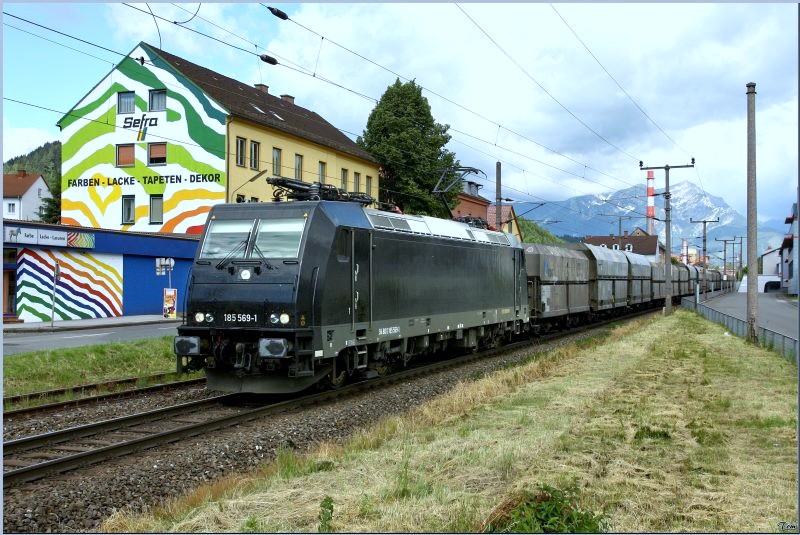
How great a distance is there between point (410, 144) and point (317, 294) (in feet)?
125

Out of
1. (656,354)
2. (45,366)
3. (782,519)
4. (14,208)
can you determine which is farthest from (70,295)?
(14,208)

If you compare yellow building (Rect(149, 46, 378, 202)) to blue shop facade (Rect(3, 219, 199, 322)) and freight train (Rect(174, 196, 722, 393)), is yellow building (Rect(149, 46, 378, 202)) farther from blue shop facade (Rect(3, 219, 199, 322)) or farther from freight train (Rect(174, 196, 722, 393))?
→ freight train (Rect(174, 196, 722, 393))

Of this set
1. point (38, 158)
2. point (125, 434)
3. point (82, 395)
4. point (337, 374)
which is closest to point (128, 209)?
point (82, 395)

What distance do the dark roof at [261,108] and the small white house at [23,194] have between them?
4833cm

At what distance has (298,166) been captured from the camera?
141 feet

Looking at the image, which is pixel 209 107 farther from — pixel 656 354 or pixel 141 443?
pixel 141 443

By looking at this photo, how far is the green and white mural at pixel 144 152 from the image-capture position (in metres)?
38.1

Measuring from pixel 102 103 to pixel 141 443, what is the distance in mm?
37227

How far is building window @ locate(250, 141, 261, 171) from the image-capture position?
1548 inches

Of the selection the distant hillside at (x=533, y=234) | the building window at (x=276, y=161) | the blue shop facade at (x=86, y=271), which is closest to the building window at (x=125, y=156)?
the blue shop facade at (x=86, y=271)

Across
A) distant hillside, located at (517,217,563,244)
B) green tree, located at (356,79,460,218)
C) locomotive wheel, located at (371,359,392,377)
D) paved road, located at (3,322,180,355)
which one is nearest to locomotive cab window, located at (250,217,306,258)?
locomotive wheel, located at (371,359,392,377)

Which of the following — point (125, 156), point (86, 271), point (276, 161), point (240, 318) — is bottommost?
point (240, 318)

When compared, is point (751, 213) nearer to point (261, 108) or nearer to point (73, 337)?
point (73, 337)

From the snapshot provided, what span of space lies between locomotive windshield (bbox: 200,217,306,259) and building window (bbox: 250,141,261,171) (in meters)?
27.6
